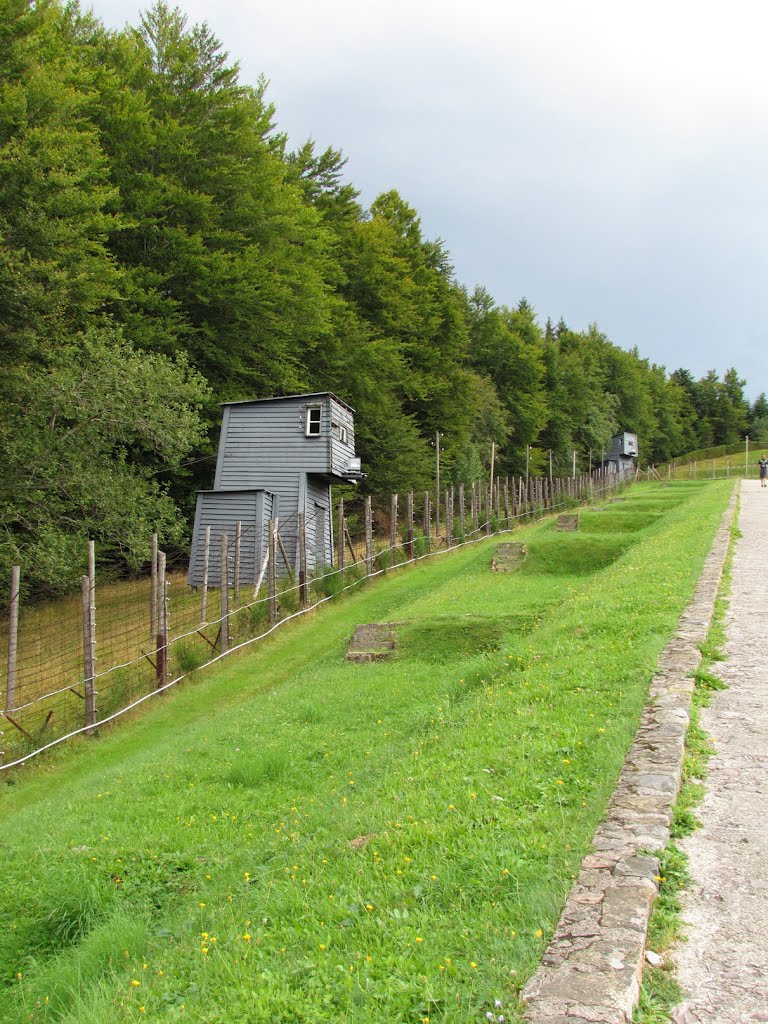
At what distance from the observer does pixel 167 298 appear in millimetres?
34438

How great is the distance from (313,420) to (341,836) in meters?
26.5

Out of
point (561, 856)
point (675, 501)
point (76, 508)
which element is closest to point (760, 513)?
point (675, 501)

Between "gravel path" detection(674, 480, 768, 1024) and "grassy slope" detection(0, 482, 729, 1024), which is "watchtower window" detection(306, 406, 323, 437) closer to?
"grassy slope" detection(0, 482, 729, 1024)

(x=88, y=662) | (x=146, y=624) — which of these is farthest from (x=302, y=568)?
(x=88, y=662)

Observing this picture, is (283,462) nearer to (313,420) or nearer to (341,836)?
(313,420)

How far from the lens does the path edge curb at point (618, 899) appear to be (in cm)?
329

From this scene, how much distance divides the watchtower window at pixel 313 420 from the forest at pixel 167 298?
14.0ft

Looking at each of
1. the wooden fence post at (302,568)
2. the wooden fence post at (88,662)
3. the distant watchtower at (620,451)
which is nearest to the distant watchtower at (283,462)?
the wooden fence post at (302,568)

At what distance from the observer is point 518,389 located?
73.4 meters

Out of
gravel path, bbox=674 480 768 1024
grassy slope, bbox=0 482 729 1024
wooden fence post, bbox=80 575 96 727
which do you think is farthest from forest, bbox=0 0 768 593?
gravel path, bbox=674 480 768 1024

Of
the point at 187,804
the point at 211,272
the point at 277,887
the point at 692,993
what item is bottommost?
the point at 187,804

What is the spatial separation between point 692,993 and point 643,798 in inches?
68.3

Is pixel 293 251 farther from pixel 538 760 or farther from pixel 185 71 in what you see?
pixel 538 760

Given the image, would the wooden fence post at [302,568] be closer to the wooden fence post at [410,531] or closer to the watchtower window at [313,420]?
the watchtower window at [313,420]
